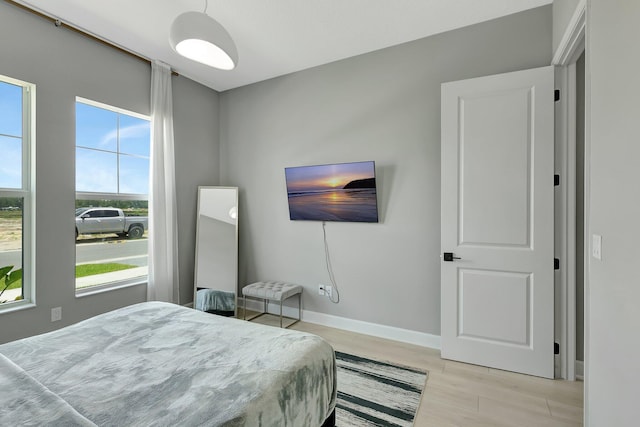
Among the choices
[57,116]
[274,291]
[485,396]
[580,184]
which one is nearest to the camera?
[485,396]

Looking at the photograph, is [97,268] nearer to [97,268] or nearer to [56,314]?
[97,268]

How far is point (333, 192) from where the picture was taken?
3068 mm

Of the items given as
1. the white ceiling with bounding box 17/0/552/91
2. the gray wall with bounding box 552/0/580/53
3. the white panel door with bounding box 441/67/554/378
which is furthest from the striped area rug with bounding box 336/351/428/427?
the white ceiling with bounding box 17/0/552/91

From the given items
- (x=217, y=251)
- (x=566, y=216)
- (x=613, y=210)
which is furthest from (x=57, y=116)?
(x=566, y=216)

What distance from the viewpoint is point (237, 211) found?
12.2 feet

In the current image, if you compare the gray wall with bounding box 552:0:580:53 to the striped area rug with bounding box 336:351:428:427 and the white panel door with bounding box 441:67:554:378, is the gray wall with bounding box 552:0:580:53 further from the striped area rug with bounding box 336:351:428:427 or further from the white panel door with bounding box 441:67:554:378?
the striped area rug with bounding box 336:351:428:427

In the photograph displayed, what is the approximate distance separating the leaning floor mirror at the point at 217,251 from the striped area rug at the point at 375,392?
67.4 inches

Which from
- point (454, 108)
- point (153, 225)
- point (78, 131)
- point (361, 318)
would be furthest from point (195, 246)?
point (454, 108)

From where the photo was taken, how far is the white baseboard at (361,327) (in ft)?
8.99

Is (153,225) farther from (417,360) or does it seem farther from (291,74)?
(417,360)

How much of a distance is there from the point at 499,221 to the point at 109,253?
362 cm

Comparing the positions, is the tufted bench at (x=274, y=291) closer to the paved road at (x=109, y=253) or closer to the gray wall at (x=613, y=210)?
the paved road at (x=109, y=253)

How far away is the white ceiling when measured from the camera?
2.26 metres

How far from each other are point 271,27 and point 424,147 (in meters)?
1.74
